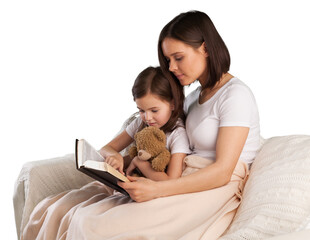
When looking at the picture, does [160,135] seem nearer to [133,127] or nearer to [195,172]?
[195,172]

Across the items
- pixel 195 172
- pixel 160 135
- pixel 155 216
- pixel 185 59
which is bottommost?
pixel 155 216

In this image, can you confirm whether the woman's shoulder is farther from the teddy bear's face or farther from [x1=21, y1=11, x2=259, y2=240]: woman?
the teddy bear's face

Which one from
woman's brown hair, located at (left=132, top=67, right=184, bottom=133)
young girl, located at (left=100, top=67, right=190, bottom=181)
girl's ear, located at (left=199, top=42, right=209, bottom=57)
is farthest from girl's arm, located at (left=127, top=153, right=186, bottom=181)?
girl's ear, located at (left=199, top=42, right=209, bottom=57)

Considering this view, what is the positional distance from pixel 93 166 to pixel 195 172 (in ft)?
1.49

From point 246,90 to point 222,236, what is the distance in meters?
0.66

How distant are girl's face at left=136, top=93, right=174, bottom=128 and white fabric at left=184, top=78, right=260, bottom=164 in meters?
0.11

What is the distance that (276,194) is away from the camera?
1904 mm

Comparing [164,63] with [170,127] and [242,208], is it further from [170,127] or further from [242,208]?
[242,208]

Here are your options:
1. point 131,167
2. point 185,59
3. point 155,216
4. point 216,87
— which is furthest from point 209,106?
point 155,216

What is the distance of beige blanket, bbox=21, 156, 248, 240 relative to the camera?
1875mm

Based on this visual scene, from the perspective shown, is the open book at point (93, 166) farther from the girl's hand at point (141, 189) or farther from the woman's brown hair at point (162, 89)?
the woman's brown hair at point (162, 89)

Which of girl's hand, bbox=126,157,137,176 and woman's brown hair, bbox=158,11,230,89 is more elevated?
woman's brown hair, bbox=158,11,230,89

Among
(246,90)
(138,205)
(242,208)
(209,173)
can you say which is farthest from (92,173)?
(246,90)

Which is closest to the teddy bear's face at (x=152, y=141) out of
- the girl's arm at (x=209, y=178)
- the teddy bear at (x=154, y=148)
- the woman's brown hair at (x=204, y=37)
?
the teddy bear at (x=154, y=148)
